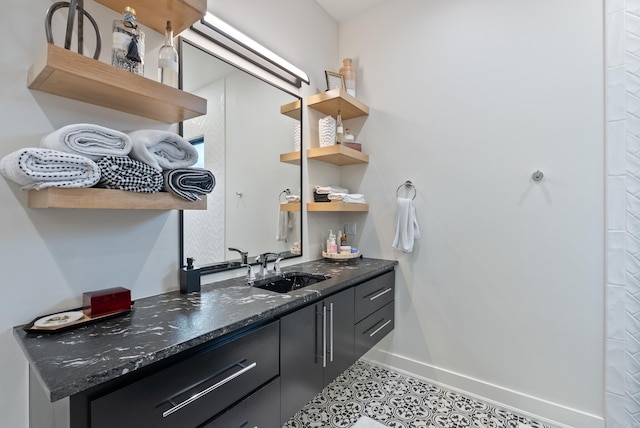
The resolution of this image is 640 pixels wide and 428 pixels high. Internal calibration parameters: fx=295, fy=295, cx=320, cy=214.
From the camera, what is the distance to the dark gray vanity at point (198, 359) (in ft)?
2.51

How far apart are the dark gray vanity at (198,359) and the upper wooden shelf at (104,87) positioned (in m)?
0.84

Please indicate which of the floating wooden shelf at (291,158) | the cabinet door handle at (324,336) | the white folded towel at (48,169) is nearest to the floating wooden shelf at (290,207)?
the floating wooden shelf at (291,158)

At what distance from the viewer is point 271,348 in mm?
1244

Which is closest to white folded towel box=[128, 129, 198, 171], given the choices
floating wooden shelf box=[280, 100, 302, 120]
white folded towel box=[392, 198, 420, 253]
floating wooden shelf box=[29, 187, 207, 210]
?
floating wooden shelf box=[29, 187, 207, 210]

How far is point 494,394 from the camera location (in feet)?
6.53

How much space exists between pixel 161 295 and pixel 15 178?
73 centimetres

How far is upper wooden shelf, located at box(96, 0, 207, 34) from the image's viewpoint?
1.19 meters

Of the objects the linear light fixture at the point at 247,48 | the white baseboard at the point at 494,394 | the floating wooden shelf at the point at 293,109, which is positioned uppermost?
the linear light fixture at the point at 247,48

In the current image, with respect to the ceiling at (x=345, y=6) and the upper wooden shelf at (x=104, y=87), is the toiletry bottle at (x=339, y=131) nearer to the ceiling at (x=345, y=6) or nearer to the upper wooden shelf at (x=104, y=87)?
the ceiling at (x=345, y=6)

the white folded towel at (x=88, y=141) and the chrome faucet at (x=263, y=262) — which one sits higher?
the white folded towel at (x=88, y=141)

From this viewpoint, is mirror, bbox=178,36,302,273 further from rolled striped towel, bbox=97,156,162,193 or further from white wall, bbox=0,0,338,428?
rolled striped towel, bbox=97,156,162,193

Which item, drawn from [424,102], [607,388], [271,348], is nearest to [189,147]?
[271,348]

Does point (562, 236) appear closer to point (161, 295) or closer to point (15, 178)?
point (161, 295)

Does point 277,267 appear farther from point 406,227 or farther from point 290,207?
point 406,227
